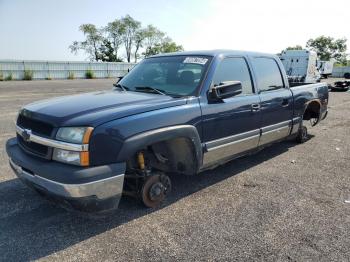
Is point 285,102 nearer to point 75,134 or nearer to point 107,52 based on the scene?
point 75,134

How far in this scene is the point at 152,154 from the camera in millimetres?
3701

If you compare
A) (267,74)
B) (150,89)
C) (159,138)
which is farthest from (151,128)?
(267,74)

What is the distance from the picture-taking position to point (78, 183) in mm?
2736

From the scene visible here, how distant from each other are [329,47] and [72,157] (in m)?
94.9

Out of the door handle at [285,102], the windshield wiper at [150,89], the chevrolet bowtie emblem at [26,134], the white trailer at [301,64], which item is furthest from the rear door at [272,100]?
the white trailer at [301,64]

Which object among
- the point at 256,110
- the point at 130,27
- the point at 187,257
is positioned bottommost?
the point at 187,257

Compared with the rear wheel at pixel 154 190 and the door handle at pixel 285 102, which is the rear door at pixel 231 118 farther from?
the door handle at pixel 285 102

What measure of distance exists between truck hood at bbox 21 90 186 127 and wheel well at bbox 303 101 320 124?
401 centimetres

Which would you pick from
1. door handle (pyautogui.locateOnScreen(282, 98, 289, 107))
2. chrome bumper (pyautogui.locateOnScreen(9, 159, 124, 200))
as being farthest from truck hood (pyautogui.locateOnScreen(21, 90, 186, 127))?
door handle (pyautogui.locateOnScreen(282, 98, 289, 107))

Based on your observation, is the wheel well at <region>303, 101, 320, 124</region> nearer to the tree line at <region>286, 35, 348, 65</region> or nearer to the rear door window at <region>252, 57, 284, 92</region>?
the rear door window at <region>252, 57, 284, 92</region>

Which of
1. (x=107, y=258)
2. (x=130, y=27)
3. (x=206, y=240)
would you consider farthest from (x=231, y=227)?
(x=130, y=27)

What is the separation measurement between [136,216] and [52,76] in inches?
1364

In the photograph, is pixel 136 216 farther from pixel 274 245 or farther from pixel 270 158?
pixel 270 158

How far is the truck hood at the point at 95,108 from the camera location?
2924 mm
